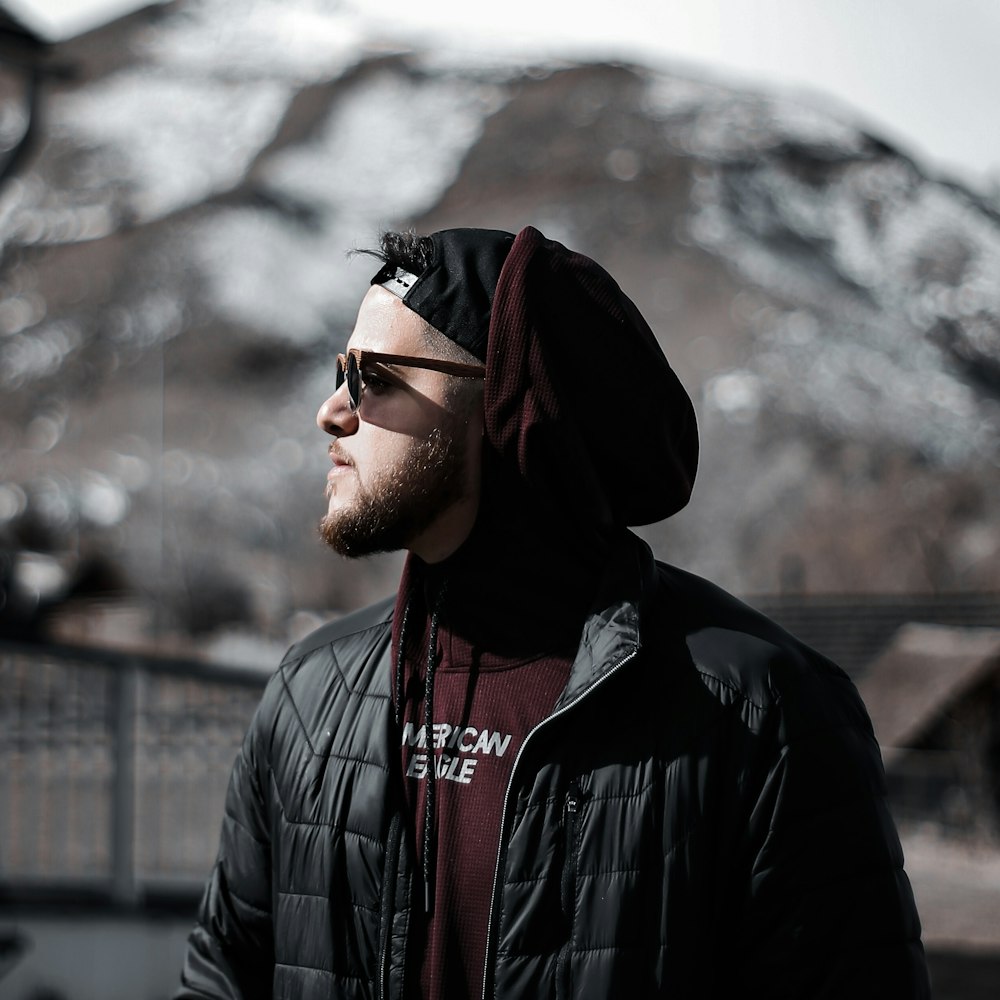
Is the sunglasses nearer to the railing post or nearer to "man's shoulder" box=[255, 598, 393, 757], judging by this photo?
"man's shoulder" box=[255, 598, 393, 757]

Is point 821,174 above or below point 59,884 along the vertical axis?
above

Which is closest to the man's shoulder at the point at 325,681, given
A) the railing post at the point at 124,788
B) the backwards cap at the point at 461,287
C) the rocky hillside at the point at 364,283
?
the backwards cap at the point at 461,287

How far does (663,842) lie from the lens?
4.02ft

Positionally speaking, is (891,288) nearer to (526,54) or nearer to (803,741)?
(526,54)

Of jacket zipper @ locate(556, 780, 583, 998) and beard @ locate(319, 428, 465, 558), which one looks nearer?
jacket zipper @ locate(556, 780, 583, 998)

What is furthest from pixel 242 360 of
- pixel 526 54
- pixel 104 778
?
pixel 104 778

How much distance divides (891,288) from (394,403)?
7392 centimetres

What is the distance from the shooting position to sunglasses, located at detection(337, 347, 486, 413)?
55.3 inches

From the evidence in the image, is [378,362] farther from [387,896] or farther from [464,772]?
[387,896]

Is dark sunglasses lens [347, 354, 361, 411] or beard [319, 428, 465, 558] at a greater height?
dark sunglasses lens [347, 354, 361, 411]

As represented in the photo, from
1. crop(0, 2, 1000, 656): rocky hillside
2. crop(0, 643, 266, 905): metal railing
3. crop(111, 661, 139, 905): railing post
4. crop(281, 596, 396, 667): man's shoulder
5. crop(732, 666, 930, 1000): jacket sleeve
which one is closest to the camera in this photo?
crop(732, 666, 930, 1000): jacket sleeve

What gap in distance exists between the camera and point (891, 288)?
7162 centimetres

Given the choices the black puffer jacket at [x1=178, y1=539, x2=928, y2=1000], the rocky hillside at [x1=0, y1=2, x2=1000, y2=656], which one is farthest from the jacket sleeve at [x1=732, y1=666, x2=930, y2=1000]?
the rocky hillside at [x1=0, y1=2, x2=1000, y2=656]

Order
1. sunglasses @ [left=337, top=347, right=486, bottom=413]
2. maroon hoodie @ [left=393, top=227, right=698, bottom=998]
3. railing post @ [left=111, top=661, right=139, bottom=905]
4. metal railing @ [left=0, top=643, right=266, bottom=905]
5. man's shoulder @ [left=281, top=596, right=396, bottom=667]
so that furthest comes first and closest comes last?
railing post @ [left=111, top=661, right=139, bottom=905], metal railing @ [left=0, top=643, right=266, bottom=905], man's shoulder @ [left=281, top=596, right=396, bottom=667], sunglasses @ [left=337, top=347, right=486, bottom=413], maroon hoodie @ [left=393, top=227, right=698, bottom=998]
